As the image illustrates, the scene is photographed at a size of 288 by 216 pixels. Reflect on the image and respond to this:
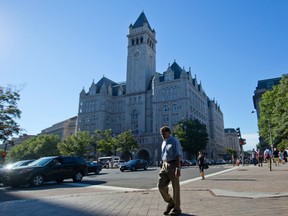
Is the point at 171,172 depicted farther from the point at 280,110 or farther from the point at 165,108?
the point at 165,108

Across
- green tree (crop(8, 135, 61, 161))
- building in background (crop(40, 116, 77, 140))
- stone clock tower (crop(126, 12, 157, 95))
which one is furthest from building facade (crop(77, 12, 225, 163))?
building in background (crop(40, 116, 77, 140))

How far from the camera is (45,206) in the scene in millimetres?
6934

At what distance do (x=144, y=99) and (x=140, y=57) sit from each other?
1523 centimetres

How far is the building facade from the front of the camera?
76688 mm

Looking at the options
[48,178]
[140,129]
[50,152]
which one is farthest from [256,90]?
[48,178]

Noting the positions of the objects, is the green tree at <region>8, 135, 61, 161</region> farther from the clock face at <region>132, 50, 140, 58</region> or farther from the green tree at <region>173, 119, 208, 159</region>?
the clock face at <region>132, 50, 140, 58</region>

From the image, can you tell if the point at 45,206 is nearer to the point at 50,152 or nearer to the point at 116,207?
the point at 116,207

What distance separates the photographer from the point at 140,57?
8819 centimetres

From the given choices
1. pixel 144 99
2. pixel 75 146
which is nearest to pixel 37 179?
pixel 75 146

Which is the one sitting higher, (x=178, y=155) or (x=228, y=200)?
(x=178, y=155)

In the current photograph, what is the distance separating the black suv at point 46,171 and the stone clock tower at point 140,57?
69.9 meters

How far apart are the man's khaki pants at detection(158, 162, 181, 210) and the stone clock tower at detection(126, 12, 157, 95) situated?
7956 centimetres

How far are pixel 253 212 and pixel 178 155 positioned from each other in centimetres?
187

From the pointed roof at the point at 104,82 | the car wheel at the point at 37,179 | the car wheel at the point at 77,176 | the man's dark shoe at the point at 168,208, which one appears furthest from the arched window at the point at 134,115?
the man's dark shoe at the point at 168,208
